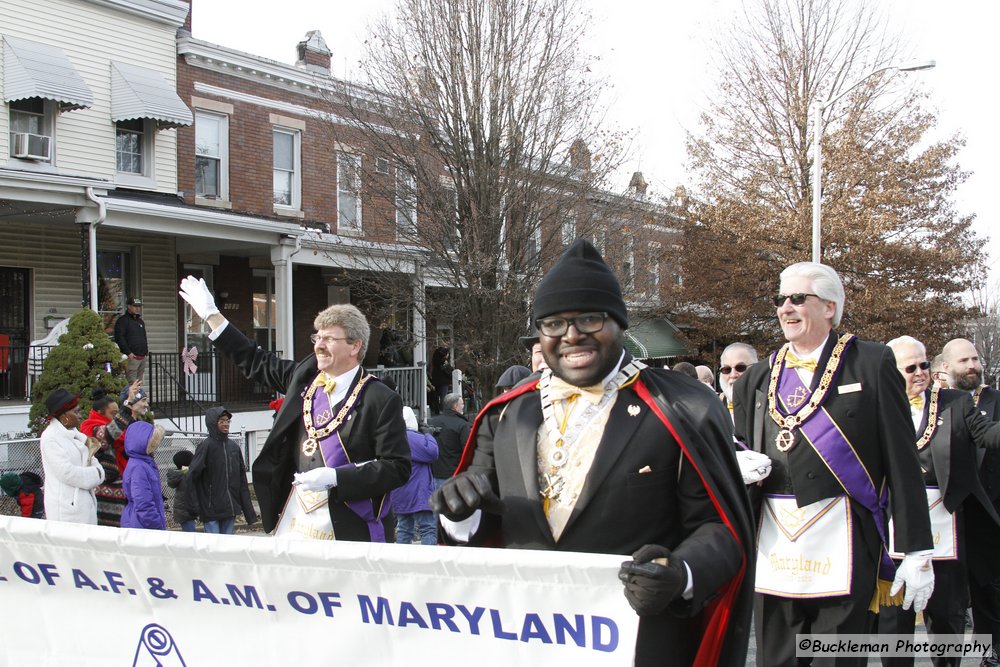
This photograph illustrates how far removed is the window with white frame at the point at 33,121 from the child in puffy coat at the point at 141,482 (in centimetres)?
1009

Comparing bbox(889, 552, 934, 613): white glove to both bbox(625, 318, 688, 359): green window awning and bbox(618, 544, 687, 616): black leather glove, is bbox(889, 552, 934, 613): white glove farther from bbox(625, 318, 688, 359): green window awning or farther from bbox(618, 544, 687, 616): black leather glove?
bbox(625, 318, 688, 359): green window awning

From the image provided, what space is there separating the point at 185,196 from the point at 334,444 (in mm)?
14448

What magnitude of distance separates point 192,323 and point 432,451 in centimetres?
1178

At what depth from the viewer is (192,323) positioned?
18.4 metres

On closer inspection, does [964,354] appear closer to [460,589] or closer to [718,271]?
[460,589]

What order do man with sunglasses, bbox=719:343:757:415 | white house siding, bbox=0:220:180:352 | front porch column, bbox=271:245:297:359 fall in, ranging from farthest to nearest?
front porch column, bbox=271:245:297:359, white house siding, bbox=0:220:180:352, man with sunglasses, bbox=719:343:757:415

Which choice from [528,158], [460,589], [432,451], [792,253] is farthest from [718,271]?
[460,589]

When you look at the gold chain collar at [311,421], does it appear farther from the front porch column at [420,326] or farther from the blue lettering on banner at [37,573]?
the front porch column at [420,326]

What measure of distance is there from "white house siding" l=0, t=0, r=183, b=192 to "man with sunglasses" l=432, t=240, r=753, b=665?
15.2 metres

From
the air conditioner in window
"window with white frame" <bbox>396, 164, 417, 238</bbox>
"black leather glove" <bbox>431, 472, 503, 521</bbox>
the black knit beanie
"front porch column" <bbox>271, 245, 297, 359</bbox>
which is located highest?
the air conditioner in window

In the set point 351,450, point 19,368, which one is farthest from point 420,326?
point 351,450

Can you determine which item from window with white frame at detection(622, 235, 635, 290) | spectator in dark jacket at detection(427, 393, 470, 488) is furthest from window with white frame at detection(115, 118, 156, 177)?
spectator in dark jacket at detection(427, 393, 470, 488)

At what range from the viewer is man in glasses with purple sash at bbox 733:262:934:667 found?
12.3ft

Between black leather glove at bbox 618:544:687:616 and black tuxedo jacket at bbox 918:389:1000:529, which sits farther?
black tuxedo jacket at bbox 918:389:1000:529
